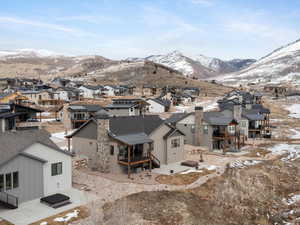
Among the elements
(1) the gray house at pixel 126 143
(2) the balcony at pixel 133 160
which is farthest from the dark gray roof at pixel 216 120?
(2) the balcony at pixel 133 160

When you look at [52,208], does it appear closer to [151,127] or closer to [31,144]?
[31,144]

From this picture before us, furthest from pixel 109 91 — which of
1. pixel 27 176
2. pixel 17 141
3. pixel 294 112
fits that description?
pixel 27 176

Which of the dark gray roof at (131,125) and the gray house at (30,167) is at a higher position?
the dark gray roof at (131,125)

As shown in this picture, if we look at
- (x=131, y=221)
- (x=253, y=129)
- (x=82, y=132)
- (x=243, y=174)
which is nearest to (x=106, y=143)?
(x=82, y=132)

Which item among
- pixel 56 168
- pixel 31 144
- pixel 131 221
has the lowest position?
pixel 131 221

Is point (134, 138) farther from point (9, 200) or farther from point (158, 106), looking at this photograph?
point (158, 106)

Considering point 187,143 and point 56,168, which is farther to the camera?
point 187,143

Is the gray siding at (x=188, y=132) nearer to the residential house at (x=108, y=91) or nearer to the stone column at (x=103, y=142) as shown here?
the stone column at (x=103, y=142)
